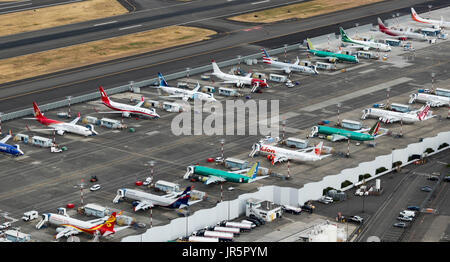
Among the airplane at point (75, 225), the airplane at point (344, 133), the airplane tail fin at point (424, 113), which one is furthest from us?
the airplane tail fin at point (424, 113)

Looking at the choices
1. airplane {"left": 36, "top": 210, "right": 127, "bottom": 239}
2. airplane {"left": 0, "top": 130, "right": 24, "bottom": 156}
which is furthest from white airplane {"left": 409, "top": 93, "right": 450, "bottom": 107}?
airplane {"left": 36, "top": 210, "right": 127, "bottom": 239}

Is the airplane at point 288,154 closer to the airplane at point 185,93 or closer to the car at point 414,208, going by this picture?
the car at point 414,208

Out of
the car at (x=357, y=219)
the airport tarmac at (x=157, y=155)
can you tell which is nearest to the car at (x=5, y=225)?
the airport tarmac at (x=157, y=155)

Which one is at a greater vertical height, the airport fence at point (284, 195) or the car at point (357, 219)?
the airport fence at point (284, 195)

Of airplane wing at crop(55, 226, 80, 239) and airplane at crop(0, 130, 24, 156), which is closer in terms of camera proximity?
airplane wing at crop(55, 226, 80, 239)

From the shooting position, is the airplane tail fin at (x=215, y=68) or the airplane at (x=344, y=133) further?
the airplane tail fin at (x=215, y=68)

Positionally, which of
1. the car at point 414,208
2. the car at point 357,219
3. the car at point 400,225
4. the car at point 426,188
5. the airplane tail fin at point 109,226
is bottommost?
the car at point 426,188

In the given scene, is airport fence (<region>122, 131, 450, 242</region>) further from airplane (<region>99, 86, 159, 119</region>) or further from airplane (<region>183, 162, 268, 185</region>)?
airplane (<region>99, 86, 159, 119</region>)
